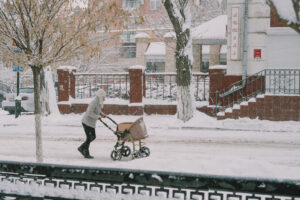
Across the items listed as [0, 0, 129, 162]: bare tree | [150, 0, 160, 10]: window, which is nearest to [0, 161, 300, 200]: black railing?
[0, 0, 129, 162]: bare tree

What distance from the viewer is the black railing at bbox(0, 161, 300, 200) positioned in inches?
136

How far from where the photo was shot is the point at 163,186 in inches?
146

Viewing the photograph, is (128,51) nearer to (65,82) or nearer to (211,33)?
(211,33)

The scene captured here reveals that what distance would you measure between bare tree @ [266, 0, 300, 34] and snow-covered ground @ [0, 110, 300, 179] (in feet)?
10.4

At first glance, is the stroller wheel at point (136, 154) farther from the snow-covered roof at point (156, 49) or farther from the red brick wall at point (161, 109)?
the snow-covered roof at point (156, 49)

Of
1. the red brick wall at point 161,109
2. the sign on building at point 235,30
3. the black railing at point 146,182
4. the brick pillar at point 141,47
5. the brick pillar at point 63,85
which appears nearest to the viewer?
the black railing at point 146,182

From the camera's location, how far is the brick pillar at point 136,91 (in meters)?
17.2

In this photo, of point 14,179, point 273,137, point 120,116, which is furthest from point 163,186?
point 120,116

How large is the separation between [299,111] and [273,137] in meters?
2.98

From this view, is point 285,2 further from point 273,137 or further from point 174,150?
point 273,137

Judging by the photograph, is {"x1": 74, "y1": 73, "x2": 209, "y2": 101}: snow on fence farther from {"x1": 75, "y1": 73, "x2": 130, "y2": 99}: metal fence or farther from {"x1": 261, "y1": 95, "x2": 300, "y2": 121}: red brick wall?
{"x1": 261, "y1": 95, "x2": 300, "y2": 121}: red brick wall

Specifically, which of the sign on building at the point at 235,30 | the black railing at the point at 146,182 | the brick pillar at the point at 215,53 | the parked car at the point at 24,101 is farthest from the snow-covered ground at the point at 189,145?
the brick pillar at the point at 215,53

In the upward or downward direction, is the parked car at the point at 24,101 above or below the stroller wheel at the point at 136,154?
above

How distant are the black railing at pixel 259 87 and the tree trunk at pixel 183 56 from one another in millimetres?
1620
